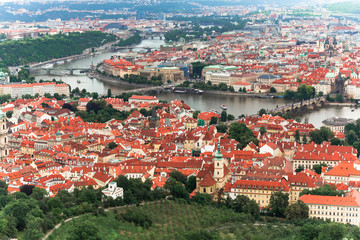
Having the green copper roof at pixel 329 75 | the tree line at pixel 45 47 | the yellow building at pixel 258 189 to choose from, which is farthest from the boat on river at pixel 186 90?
the yellow building at pixel 258 189

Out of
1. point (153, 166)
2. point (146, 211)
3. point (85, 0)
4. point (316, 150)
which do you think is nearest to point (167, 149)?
point (153, 166)

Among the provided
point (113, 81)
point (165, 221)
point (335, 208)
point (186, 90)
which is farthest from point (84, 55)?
point (335, 208)

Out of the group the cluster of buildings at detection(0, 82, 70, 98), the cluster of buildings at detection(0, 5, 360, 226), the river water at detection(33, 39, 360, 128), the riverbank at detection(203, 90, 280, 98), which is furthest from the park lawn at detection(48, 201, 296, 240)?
the riverbank at detection(203, 90, 280, 98)

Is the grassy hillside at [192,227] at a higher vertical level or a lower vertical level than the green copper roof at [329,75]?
higher

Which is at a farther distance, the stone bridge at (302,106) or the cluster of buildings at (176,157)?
the stone bridge at (302,106)

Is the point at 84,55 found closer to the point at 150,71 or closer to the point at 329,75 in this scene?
the point at 150,71

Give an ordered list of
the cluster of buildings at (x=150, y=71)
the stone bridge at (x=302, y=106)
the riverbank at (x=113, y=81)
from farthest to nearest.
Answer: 1. the cluster of buildings at (x=150, y=71)
2. the riverbank at (x=113, y=81)
3. the stone bridge at (x=302, y=106)

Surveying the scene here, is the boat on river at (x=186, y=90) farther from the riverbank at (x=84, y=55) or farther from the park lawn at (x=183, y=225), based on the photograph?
the park lawn at (x=183, y=225)
